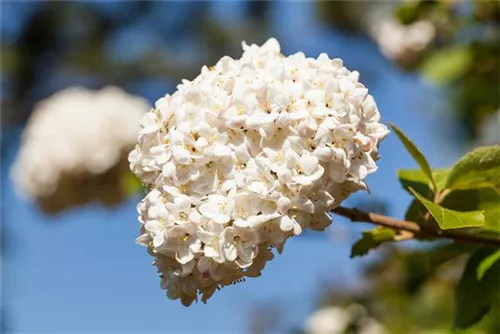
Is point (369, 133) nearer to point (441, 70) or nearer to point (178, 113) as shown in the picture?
point (178, 113)

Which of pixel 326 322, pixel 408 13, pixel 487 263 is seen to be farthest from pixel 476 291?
pixel 326 322

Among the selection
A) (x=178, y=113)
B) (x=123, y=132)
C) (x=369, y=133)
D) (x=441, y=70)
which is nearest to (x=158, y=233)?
(x=178, y=113)

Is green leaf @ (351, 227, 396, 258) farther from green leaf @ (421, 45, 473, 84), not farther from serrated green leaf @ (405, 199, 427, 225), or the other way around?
green leaf @ (421, 45, 473, 84)

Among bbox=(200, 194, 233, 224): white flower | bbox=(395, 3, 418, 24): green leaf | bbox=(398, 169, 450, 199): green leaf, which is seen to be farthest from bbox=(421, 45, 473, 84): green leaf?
bbox=(200, 194, 233, 224): white flower

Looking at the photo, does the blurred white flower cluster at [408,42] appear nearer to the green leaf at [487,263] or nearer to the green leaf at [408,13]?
the green leaf at [408,13]

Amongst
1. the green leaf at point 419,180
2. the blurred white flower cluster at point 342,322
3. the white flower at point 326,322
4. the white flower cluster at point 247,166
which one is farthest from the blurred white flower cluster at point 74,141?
the white flower cluster at point 247,166

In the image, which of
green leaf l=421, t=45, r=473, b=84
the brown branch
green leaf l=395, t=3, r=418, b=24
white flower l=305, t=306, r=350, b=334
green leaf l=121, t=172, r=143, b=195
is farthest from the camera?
white flower l=305, t=306, r=350, b=334

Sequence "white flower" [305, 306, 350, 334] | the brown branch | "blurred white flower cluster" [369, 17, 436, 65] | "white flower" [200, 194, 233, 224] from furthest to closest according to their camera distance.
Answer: "white flower" [305, 306, 350, 334] < "blurred white flower cluster" [369, 17, 436, 65] < the brown branch < "white flower" [200, 194, 233, 224]

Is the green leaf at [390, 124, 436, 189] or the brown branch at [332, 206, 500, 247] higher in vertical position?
the green leaf at [390, 124, 436, 189]
